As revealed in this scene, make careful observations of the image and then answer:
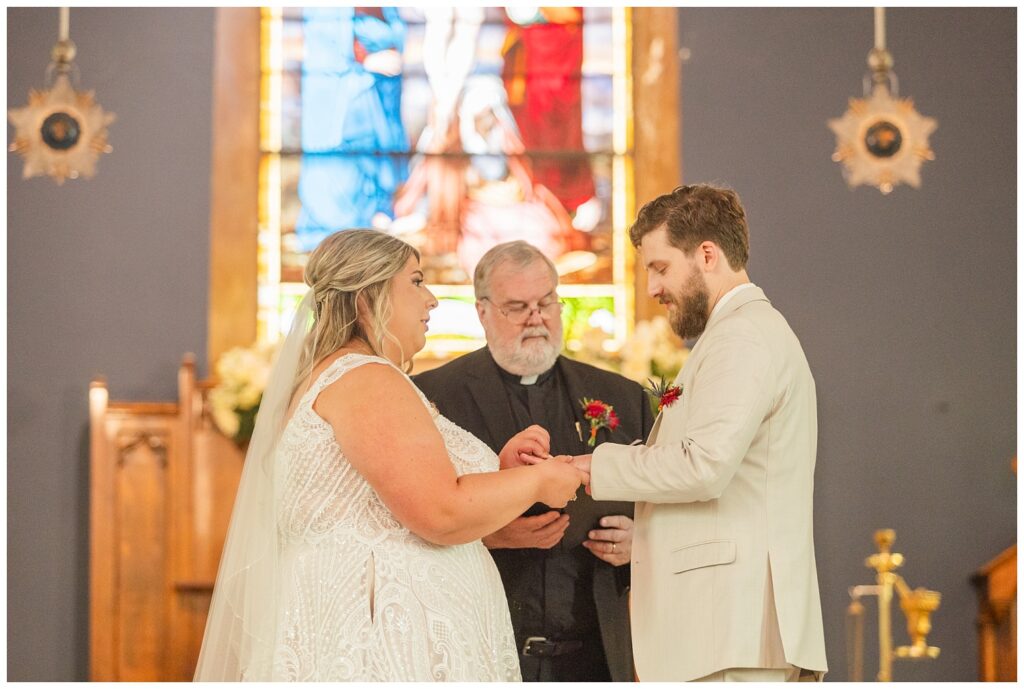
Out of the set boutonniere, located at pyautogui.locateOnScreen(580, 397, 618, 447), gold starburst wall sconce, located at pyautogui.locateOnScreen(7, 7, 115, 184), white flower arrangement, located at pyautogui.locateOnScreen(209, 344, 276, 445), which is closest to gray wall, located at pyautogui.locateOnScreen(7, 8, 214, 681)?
white flower arrangement, located at pyautogui.locateOnScreen(209, 344, 276, 445)

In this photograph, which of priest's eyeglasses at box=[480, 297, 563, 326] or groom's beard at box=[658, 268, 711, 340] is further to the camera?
priest's eyeglasses at box=[480, 297, 563, 326]

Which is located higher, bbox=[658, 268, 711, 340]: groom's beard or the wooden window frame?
the wooden window frame

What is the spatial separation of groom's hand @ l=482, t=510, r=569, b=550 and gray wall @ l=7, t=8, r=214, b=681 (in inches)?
157

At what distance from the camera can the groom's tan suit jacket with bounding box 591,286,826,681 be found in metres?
3.45

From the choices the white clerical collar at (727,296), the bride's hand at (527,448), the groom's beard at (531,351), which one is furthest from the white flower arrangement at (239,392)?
the white clerical collar at (727,296)

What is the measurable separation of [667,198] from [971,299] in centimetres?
460

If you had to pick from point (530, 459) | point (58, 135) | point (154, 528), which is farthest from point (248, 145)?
point (530, 459)

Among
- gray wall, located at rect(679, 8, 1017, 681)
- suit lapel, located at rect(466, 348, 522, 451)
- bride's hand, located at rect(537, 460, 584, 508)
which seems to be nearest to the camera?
bride's hand, located at rect(537, 460, 584, 508)

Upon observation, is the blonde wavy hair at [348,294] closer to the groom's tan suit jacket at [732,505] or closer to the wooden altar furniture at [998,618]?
the groom's tan suit jacket at [732,505]

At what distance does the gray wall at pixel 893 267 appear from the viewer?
300 inches

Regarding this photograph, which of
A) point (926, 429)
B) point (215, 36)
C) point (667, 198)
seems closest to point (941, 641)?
point (926, 429)

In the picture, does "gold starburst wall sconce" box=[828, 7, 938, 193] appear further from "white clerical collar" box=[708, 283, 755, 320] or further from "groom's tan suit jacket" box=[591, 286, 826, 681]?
"groom's tan suit jacket" box=[591, 286, 826, 681]

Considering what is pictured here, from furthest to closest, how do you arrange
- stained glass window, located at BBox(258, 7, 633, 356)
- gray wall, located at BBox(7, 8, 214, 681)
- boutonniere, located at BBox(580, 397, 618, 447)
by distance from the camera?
stained glass window, located at BBox(258, 7, 633, 356) < gray wall, located at BBox(7, 8, 214, 681) < boutonniere, located at BBox(580, 397, 618, 447)

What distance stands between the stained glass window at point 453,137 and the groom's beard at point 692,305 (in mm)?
4240
